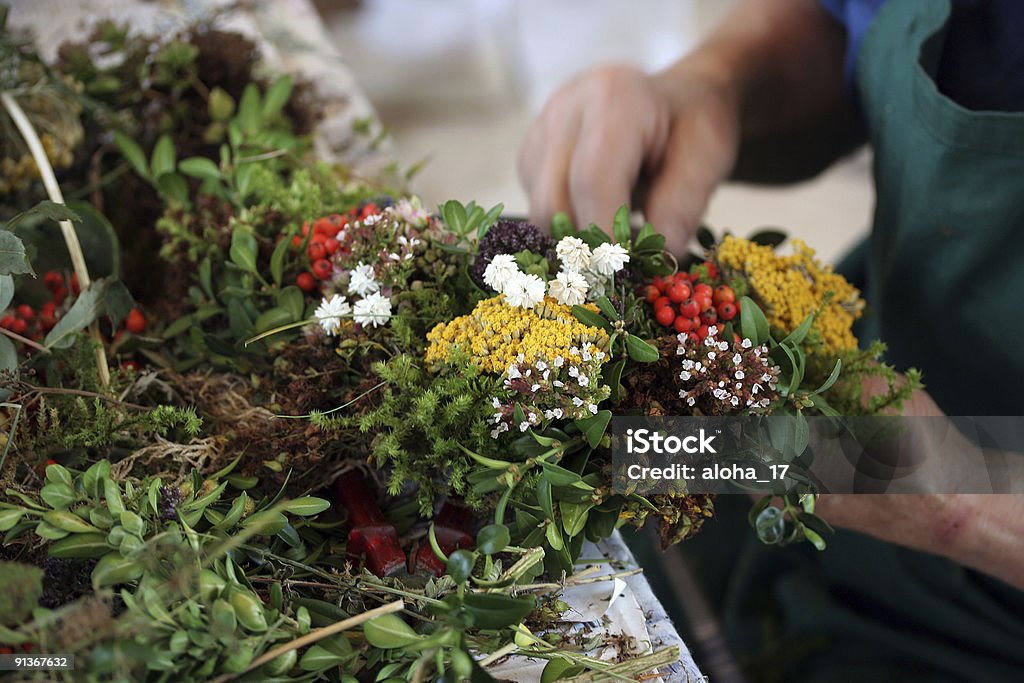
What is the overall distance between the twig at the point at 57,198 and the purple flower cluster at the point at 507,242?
0.92 ft

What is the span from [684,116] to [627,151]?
0.46 ft

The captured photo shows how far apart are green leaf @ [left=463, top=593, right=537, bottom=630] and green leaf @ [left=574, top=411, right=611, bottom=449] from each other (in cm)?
10

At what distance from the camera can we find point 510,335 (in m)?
0.44

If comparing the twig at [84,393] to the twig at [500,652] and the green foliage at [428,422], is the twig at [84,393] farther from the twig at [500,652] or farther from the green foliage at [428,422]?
Answer: the twig at [500,652]

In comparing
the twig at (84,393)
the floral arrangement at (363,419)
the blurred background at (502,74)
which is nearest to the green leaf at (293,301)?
the floral arrangement at (363,419)

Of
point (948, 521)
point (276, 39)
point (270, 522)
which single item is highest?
point (276, 39)

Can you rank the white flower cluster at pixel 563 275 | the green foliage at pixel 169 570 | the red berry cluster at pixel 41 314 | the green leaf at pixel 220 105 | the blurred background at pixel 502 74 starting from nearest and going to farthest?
Answer: the green foliage at pixel 169 570, the white flower cluster at pixel 563 275, the red berry cluster at pixel 41 314, the green leaf at pixel 220 105, the blurred background at pixel 502 74

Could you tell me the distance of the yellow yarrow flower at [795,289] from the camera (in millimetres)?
529

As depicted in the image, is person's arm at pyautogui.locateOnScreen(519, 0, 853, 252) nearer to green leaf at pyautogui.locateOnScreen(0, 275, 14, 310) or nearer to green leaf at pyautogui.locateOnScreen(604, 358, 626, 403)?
green leaf at pyautogui.locateOnScreen(604, 358, 626, 403)

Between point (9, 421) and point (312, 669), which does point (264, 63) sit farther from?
point (312, 669)

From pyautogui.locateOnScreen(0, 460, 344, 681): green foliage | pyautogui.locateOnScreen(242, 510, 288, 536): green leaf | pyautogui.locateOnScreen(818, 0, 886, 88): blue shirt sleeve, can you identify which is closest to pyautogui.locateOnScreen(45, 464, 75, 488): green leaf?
pyautogui.locateOnScreen(0, 460, 344, 681): green foliage

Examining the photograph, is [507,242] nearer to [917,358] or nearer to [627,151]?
[627,151]

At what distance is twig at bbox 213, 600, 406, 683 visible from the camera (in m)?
0.37

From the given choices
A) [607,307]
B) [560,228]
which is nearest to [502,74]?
[560,228]
